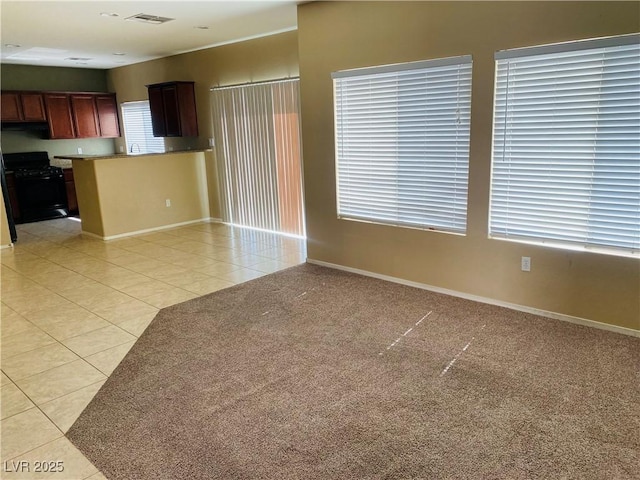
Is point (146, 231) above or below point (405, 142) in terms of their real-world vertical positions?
below

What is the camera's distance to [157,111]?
735 centimetres

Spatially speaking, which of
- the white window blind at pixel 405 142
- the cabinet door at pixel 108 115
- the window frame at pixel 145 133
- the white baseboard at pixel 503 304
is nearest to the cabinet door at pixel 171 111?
the window frame at pixel 145 133

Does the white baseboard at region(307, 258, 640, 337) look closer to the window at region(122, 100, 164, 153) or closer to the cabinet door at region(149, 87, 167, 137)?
the cabinet door at region(149, 87, 167, 137)

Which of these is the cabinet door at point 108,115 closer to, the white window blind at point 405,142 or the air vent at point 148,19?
the air vent at point 148,19

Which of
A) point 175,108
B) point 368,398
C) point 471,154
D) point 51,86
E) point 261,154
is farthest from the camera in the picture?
point 51,86

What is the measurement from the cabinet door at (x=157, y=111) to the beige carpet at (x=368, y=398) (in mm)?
4464

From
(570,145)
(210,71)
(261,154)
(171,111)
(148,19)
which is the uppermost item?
(148,19)

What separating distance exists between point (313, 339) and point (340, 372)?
1.59 ft

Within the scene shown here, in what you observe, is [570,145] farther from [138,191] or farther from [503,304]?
[138,191]

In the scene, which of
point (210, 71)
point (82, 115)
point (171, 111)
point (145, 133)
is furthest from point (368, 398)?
point (82, 115)

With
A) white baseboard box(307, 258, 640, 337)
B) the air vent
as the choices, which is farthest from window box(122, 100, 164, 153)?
white baseboard box(307, 258, 640, 337)

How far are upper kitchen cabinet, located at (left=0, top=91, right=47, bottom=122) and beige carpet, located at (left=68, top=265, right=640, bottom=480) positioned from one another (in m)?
5.93

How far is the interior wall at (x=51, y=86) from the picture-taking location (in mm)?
7793

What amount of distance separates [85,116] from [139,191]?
289cm
